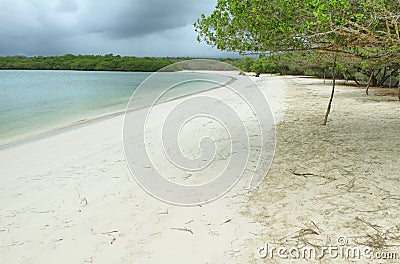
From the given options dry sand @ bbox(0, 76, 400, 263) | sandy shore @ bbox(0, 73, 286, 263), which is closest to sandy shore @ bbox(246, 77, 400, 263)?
dry sand @ bbox(0, 76, 400, 263)

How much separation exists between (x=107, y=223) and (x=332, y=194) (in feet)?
8.64

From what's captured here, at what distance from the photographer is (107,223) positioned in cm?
317

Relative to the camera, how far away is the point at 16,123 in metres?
13.3

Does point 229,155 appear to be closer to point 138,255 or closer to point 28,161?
point 138,255

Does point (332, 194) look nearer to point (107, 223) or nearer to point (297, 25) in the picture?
point (297, 25)

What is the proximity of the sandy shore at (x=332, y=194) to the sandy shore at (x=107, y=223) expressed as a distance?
0.30 m

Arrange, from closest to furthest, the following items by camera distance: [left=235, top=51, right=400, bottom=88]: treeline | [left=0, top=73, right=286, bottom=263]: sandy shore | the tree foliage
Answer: [left=0, top=73, right=286, bottom=263]: sandy shore < the tree foliage < [left=235, top=51, right=400, bottom=88]: treeline

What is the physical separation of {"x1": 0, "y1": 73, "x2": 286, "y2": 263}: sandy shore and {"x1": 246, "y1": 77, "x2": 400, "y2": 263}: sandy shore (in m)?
0.30

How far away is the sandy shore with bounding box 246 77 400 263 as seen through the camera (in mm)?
2645

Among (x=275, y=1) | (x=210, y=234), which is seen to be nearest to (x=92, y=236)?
(x=210, y=234)

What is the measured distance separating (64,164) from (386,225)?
17.4ft

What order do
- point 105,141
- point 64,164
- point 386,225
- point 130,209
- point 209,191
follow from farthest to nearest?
point 105,141
point 64,164
point 209,191
point 130,209
point 386,225

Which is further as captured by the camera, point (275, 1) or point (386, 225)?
point (275, 1)

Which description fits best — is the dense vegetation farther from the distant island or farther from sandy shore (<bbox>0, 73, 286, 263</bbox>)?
the distant island
